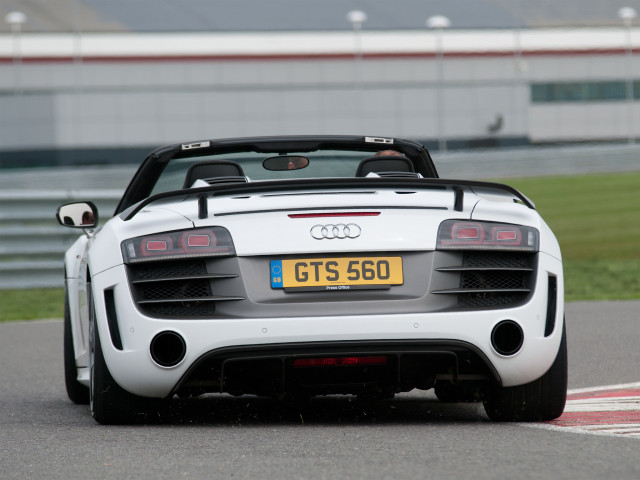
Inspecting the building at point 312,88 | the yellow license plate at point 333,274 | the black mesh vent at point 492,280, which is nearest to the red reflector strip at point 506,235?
the black mesh vent at point 492,280

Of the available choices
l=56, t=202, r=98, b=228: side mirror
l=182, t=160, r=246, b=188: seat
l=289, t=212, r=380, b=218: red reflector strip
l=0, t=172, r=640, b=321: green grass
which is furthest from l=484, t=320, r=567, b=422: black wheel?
l=0, t=172, r=640, b=321: green grass

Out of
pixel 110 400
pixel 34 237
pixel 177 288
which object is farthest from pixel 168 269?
pixel 34 237

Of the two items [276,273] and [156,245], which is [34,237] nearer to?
[156,245]

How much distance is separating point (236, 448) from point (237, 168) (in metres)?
1.61

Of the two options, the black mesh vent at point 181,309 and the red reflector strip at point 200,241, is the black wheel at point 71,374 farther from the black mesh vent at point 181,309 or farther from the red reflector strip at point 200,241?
the red reflector strip at point 200,241

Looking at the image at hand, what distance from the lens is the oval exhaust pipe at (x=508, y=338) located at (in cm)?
491

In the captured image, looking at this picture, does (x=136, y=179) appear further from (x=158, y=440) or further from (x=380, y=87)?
(x=380, y=87)

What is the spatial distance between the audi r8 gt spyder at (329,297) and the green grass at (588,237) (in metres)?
8.53

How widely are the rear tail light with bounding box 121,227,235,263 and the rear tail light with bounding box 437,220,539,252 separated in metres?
0.79

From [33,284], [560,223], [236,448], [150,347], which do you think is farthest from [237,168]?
[560,223]

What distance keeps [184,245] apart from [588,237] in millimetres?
16747

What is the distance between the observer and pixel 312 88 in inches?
1599

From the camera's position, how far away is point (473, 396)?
5367 mm

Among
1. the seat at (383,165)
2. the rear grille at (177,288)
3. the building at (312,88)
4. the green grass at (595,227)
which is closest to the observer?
the rear grille at (177,288)
